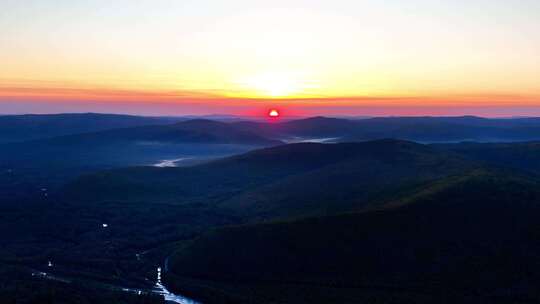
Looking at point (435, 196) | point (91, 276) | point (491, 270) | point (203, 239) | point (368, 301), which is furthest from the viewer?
point (435, 196)

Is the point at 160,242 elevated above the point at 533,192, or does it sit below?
below

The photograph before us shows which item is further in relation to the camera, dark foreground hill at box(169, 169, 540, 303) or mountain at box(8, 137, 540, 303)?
mountain at box(8, 137, 540, 303)

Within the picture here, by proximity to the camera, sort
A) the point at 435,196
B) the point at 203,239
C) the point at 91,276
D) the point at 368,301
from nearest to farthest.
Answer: the point at 368,301
the point at 91,276
the point at 203,239
the point at 435,196

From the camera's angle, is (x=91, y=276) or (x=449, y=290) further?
(x=91, y=276)

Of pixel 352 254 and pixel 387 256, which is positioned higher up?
pixel 387 256

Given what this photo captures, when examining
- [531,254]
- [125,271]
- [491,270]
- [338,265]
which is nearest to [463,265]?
[491,270]

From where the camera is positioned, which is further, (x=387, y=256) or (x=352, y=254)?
(x=352, y=254)

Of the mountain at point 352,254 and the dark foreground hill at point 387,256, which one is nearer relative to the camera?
the dark foreground hill at point 387,256

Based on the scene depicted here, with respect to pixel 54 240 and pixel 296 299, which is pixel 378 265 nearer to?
pixel 296 299
